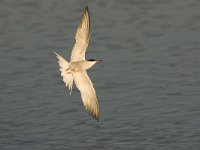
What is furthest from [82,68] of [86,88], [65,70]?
[86,88]

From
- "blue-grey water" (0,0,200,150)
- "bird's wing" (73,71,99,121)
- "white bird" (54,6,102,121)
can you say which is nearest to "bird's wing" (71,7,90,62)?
"white bird" (54,6,102,121)

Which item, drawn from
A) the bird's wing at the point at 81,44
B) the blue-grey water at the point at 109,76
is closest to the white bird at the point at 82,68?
the bird's wing at the point at 81,44

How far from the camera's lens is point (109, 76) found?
20.5m

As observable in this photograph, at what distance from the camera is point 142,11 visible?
25.5m

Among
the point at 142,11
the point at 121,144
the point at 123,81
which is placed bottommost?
the point at 121,144

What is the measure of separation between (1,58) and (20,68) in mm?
917

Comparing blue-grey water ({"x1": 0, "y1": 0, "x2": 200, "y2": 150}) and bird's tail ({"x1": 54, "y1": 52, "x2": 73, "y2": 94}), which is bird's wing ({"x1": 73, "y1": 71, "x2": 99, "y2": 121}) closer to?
bird's tail ({"x1": 54, "y1": 52, "x2": 73, "y2": 94})

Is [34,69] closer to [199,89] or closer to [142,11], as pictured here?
[199,89]

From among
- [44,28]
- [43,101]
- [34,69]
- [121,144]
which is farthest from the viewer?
[44,28]

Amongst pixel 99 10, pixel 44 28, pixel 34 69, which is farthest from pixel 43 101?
pixel 99 10

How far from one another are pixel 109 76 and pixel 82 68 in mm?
4372

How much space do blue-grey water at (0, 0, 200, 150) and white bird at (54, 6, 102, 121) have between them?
1.26 m

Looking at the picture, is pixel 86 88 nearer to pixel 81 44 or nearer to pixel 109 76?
pixel 81 44

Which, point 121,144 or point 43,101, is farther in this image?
point 43,101
